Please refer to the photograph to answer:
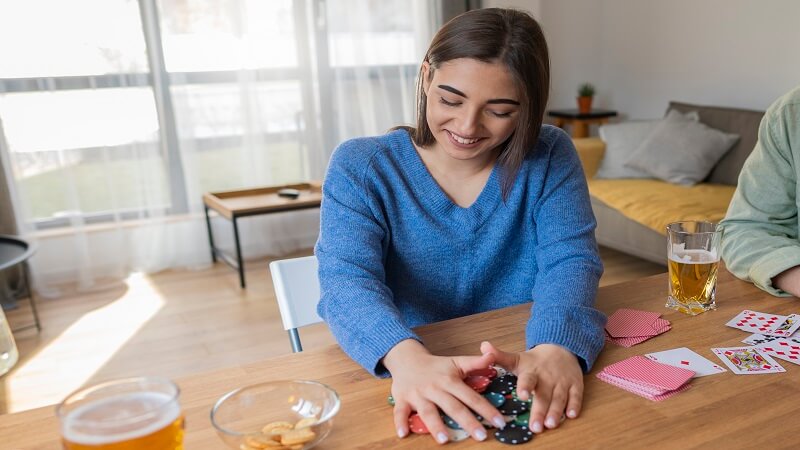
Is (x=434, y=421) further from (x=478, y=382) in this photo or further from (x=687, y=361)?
(x=687, y=361)

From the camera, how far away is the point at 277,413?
0.81m

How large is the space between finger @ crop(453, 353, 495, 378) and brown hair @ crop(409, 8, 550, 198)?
0.48m

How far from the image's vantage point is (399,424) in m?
0.78

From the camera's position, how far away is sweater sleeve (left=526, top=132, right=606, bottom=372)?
3.13ft

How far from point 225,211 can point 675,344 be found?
282 centimetres

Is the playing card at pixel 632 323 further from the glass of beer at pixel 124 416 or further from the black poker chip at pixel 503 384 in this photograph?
the glass of beer at pixel 124 416

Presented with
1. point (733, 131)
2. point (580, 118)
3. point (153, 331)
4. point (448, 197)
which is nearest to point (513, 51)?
point (448, 197)

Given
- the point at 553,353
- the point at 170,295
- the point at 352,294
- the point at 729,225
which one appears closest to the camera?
the point at 553,353

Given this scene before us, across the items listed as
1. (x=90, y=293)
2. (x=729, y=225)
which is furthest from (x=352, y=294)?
(x=90, y=293)

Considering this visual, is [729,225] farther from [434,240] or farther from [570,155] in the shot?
[434,240]

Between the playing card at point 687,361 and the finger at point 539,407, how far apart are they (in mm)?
205

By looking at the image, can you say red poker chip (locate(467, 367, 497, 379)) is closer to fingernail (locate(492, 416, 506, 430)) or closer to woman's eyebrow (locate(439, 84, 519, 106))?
fingernail (locate(492, 416, 506, 430))

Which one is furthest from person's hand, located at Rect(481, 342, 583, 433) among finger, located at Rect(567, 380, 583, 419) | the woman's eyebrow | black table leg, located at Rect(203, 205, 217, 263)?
black table leg, located at Rect(203, 205, 217, 263)

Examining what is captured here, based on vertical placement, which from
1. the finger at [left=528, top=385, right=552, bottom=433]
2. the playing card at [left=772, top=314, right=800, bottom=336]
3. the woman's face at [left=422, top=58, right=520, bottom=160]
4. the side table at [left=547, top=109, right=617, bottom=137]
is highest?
the woman's face at [left=422, top=58, right=520, bottom=160]
